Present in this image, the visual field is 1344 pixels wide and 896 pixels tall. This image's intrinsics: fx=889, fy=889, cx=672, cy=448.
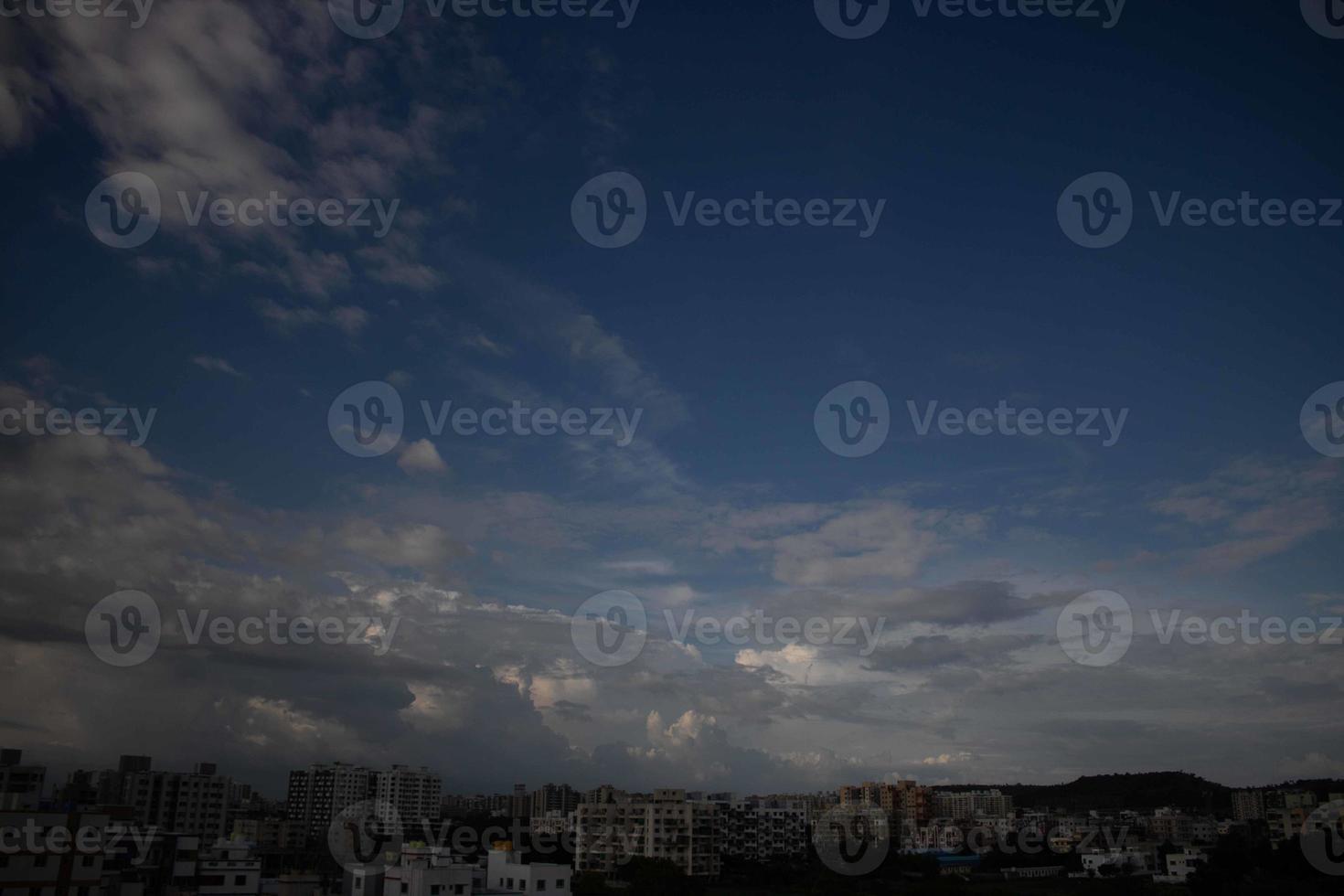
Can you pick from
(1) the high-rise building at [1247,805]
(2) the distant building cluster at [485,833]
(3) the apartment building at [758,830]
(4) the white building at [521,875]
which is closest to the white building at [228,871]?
(2) the distant building cluster at [485,833]

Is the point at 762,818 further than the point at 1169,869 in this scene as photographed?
Yes

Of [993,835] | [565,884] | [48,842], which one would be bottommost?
[993,835]

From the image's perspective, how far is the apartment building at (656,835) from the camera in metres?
49.8

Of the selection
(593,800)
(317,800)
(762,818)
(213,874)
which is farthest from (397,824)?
(213,874)

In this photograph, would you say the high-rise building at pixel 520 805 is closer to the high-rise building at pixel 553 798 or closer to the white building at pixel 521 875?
the high-rise building at pixel 553 798

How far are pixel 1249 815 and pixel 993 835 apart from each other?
2845 cm

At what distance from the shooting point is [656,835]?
50.5m

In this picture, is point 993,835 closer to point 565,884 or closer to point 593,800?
point 593,800

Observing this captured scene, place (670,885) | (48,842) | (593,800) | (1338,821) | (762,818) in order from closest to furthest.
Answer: (48,842)
(670,885)
(1338,821)
(762,818)
(593,800)

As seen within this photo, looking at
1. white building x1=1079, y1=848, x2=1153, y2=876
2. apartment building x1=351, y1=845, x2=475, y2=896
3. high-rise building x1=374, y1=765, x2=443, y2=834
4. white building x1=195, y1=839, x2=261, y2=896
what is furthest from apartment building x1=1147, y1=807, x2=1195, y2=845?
white building x1=195, y1=839, x2=261, y2=896

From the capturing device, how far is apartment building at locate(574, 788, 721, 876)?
4984 cm

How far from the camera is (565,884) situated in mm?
24641

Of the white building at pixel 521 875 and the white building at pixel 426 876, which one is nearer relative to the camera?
the white building at pixel 426 876

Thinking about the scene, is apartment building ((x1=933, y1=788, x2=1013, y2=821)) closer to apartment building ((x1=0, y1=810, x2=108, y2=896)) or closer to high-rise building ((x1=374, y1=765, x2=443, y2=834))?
high-rise building ((x1=374, y1=765, x2=443, y2=834))
